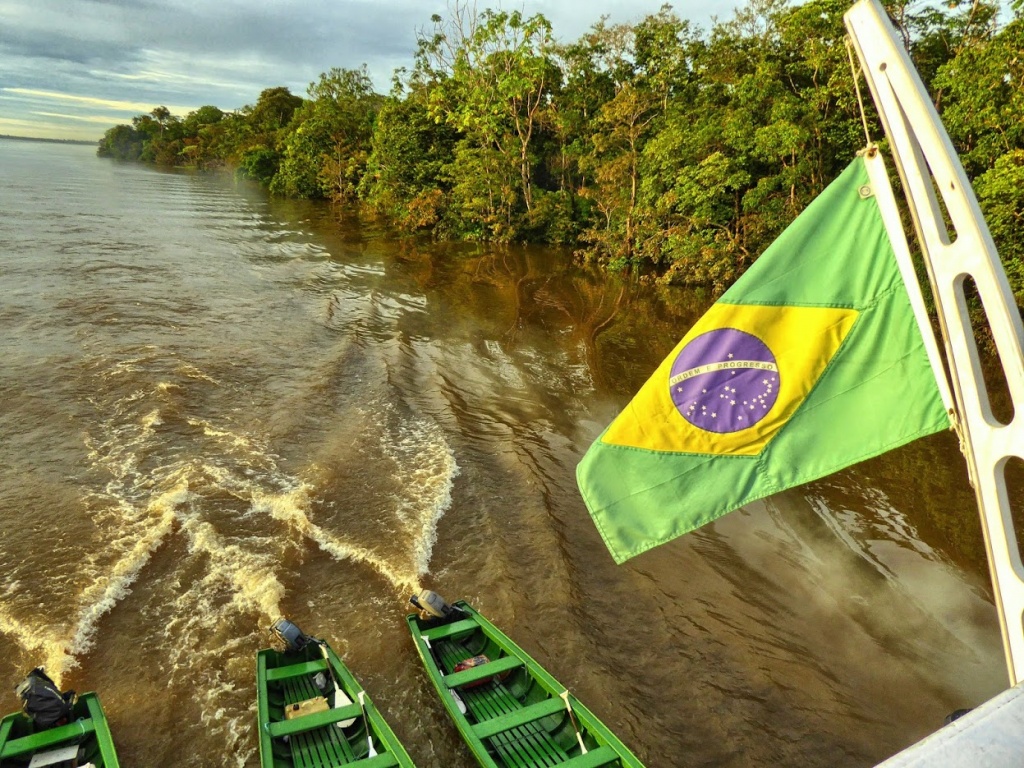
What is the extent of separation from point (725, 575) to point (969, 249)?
Result: 8268 mm

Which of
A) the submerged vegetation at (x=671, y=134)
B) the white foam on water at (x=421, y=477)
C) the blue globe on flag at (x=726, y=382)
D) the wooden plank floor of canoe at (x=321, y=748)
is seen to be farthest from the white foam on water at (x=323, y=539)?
the submerged vegetation at (x=671, y=134)

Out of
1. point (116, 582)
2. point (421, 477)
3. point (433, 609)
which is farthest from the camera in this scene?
point (421, 477)

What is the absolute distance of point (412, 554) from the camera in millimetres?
10227

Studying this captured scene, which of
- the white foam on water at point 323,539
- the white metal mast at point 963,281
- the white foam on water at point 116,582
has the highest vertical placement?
the white metal mast at point 963,281

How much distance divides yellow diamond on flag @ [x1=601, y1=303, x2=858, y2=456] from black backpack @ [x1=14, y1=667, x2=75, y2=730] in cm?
632

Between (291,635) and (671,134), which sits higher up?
(671,134)

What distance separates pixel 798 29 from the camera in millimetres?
20625

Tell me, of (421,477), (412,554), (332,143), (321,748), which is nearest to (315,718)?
(321,748)

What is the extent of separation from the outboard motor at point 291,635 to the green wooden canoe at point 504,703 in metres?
1.35

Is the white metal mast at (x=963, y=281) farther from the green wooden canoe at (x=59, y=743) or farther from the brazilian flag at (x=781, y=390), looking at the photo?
the green wooden canoe at (x=59, y=743)

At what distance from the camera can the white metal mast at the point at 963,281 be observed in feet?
8.04

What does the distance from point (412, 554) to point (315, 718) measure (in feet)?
11.6

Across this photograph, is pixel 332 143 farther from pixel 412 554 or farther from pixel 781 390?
pixel 781 390

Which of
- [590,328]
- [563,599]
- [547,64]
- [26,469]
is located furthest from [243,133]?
[563,599]
